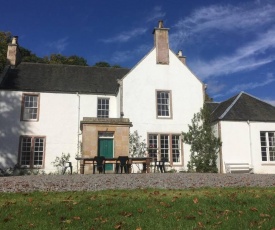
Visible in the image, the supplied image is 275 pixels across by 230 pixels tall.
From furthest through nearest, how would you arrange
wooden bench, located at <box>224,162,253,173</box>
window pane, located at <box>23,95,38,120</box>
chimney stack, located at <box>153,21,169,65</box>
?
chimney stack, located at <box>153,21,169,65</box>
window pane, located at <box>23,95,38,120</box>
wooden bench, located at <box>224,162,253,173</box>

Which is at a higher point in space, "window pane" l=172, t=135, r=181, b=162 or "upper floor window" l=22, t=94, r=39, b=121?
"upper floor window" l=22, t=94, r=39, b=121

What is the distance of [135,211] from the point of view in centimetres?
748

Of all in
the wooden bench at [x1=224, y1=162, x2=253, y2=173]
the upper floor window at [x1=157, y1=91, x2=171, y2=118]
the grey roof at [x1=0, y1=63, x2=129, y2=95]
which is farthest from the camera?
the grey roof at [x1=0, y1=63, x2=129, y2=95]

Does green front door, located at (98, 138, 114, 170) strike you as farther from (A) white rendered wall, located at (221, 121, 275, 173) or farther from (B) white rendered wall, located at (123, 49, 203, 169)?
(A) white rendered wall, located at (221, 121, 275, 173)

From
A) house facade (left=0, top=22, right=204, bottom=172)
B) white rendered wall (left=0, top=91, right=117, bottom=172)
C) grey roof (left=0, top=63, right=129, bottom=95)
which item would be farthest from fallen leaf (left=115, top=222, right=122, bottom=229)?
grey roof (left=0, top=63, right=129, bottom=95)

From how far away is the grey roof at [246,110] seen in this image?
25.7 metres

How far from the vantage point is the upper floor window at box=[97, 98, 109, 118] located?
27.1 meters

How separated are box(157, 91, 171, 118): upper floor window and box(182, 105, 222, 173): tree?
2192 millimetres

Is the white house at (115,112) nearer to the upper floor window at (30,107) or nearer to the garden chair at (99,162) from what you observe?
the upper floor window at (30,107)

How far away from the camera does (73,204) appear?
26.8 ft

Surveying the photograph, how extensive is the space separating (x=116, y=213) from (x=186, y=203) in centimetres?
204

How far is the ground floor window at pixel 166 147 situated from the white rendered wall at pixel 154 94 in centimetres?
47

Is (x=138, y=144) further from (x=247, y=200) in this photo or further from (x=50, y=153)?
(x=247, y=200)

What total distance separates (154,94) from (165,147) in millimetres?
4445
